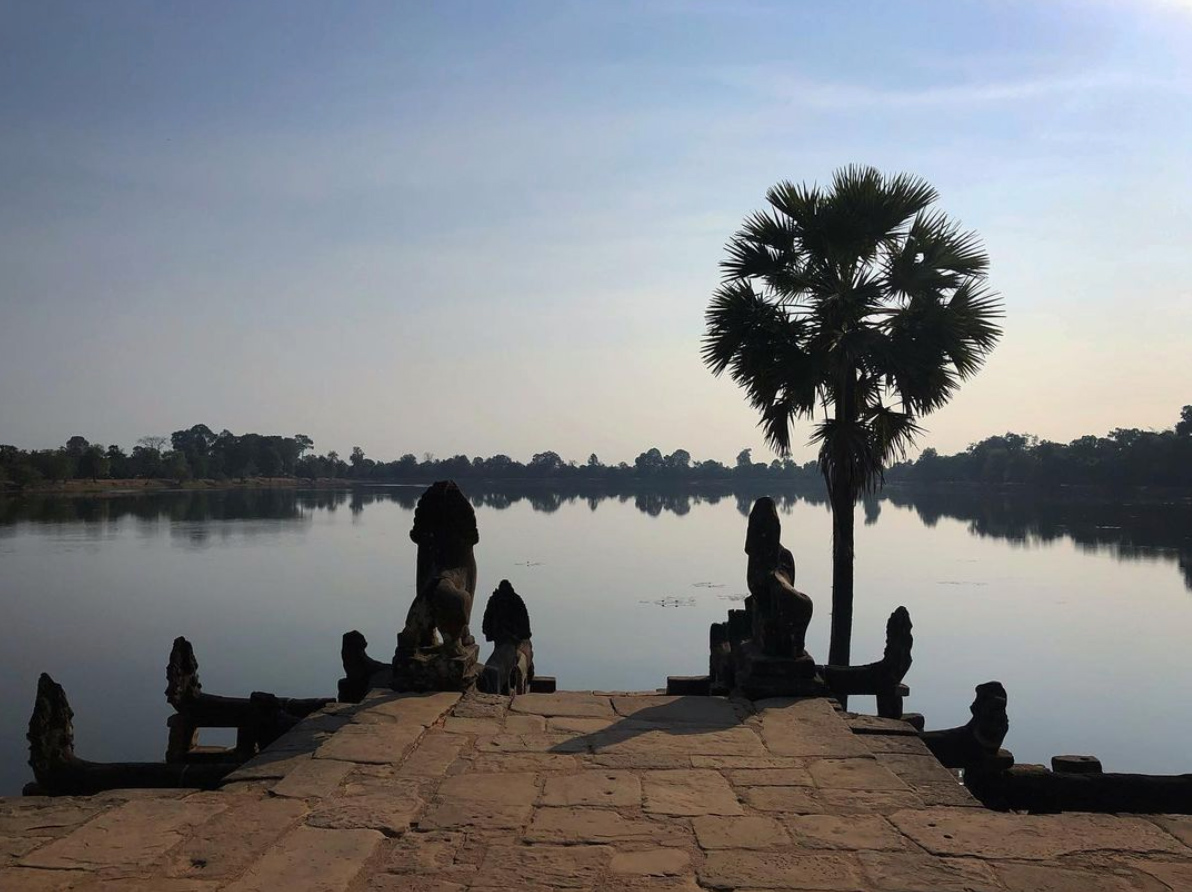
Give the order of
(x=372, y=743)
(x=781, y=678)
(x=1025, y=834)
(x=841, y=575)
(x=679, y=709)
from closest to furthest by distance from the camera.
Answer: (x=1025, y=834) → (x=372, y=743) → (x=679, y=709) → (x=781, y=678) → (x=841, y=575)

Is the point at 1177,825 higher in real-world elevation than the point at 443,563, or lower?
lower

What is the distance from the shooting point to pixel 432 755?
4.75 m

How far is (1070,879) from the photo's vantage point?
10.7ft

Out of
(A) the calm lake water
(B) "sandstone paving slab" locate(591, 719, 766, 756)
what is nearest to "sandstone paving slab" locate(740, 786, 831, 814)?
(B) "sandstone paving slab" locate(591, 719, 766, 756)

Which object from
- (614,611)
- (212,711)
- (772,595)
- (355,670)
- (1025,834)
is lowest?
(614,611)

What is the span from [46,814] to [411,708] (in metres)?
2.16

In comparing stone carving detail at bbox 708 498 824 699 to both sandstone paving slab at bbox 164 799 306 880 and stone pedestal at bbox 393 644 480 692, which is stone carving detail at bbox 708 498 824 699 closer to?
stone pedestal at bbox 393 644 480 692

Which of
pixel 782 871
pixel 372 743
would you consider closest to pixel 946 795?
pixel 782 871

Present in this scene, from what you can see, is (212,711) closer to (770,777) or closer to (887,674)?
(770,777)

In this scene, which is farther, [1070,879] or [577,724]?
[577,724]

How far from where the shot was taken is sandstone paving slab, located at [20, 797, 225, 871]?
341 centimetres

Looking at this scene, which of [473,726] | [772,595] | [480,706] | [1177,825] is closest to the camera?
[1177,825]

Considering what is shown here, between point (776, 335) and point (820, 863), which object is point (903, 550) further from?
point (820, 863)

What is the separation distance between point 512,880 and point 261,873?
867 millimetres
